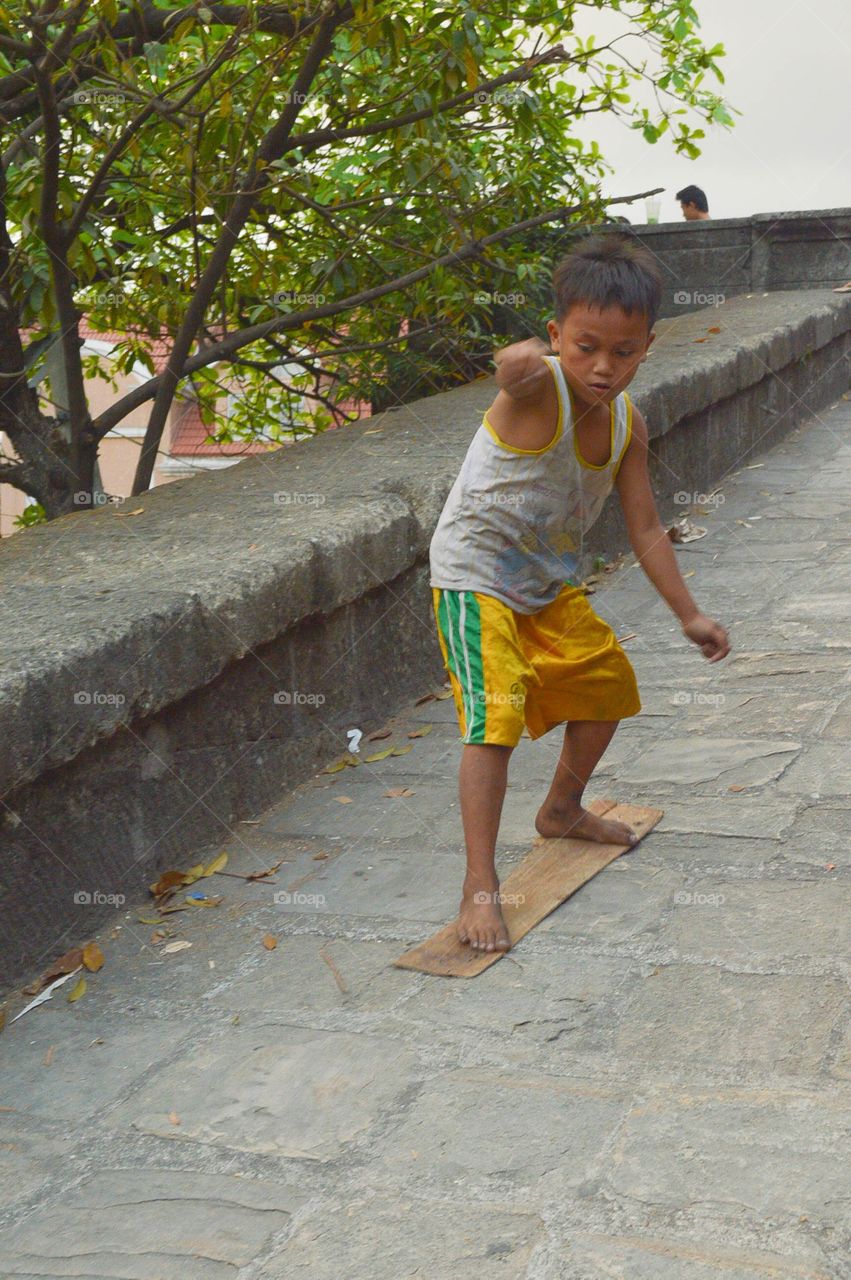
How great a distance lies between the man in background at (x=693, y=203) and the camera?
10.6 meters

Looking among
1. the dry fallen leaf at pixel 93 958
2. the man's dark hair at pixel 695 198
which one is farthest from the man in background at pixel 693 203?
the dry fallen leaf at pixel 93 958

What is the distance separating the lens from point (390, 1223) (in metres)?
1.85

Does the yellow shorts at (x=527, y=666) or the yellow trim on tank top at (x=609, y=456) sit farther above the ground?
the yellow trim on tank top at (x=609, y=456)

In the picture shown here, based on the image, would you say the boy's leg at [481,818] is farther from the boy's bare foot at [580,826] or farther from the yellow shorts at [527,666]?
the boy's bare foot at [580,826]

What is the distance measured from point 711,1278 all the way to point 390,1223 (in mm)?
417

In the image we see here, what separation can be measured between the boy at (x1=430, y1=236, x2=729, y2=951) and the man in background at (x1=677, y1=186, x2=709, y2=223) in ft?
26.8

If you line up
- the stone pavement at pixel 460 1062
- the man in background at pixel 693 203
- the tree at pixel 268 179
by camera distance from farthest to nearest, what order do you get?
the man in background at pixel 693 203, the tree at pixel 268 179, the stone pavement at pixel 460 1062

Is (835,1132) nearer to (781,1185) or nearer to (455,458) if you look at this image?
(781,1185)

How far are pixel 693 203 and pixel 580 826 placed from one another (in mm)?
8707

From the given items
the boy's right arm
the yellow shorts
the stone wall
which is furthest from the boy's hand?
the stone wall

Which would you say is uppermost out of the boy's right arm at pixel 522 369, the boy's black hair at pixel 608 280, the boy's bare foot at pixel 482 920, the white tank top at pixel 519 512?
the boy's black hair at pixel 608 280

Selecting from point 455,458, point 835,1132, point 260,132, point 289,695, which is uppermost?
point 260,132

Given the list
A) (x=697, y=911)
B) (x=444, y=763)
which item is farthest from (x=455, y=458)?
(x=697, y=911)

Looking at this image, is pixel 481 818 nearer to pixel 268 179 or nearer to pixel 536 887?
pixel 536 887
